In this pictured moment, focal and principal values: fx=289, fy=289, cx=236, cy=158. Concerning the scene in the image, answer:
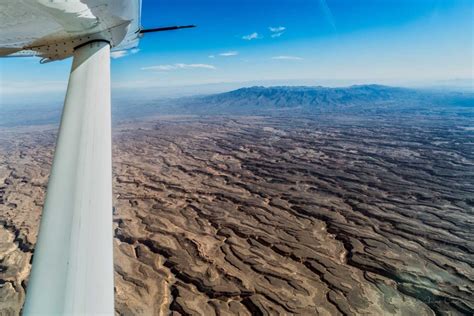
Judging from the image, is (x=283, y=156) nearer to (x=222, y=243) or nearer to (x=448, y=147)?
(x=222, y=243)

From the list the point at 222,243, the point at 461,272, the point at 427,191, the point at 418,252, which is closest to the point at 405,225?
the point at 418,252

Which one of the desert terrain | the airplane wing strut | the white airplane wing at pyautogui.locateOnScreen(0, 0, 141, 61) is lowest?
the desert terrain

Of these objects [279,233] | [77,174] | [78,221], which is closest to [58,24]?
[77,174]

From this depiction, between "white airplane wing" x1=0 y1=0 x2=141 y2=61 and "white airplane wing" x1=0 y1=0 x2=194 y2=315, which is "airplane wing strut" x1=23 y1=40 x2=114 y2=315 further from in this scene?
"white airplane wing" x1=0 y1=0 x2=141 y2=61

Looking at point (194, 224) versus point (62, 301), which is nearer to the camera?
point (62, 301)

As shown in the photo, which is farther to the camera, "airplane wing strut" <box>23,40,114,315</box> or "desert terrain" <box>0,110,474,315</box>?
"desert terrain" <box>0,110,474,315</box>

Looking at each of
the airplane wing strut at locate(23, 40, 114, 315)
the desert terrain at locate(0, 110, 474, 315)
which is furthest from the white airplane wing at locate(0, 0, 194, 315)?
the desert terrain at locate(0, 110, 474, 315)

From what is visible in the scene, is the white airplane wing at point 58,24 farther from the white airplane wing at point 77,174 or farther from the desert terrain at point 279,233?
the desert terrain at point 279,233

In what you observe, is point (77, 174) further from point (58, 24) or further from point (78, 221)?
point (58, 24)
